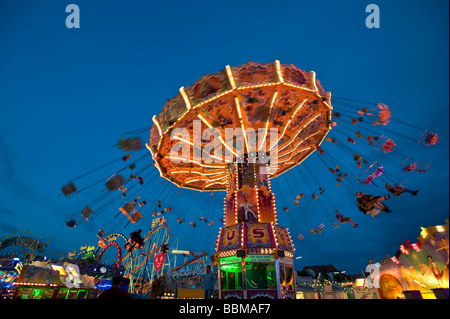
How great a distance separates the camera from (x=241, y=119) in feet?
48.8

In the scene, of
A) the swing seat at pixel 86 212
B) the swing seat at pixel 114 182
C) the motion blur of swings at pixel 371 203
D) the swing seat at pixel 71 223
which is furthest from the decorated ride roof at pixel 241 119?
the swing seat at pixel 71 223

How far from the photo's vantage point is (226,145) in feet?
53.8

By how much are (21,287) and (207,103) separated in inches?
553

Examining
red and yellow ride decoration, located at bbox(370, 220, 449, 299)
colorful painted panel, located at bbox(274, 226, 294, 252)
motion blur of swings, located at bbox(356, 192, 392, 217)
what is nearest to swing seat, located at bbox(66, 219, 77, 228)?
colorful painted panel, located at bbox(274, 226, 294, 252)

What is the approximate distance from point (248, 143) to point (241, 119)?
2.37 meters

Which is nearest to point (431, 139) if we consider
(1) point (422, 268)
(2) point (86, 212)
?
(1) point (422, 268)

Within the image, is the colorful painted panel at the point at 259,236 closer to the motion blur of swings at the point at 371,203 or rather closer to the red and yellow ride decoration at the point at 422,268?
the motion blur of swings at the point at 371,203

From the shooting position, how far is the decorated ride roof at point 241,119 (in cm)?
1255

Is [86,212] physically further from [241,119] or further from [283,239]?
[283,239]

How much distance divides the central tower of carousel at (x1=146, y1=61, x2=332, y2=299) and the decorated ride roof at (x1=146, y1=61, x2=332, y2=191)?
0.05m

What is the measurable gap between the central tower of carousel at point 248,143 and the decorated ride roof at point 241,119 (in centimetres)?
5

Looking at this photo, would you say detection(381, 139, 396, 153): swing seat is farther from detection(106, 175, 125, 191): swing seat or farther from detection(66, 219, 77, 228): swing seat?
detection(66, 219, 77, 228): swing seat

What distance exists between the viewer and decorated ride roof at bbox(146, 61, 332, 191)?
41.2 ft
